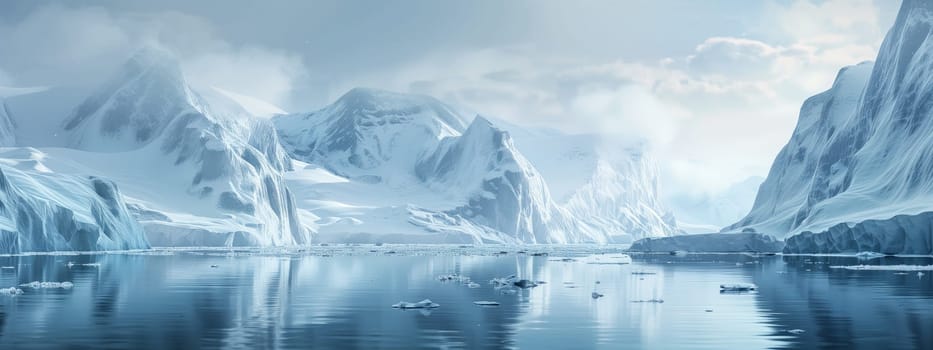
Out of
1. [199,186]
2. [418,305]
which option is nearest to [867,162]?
[418,305]

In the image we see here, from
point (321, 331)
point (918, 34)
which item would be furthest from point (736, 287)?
point (918, 34)

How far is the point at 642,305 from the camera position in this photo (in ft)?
116

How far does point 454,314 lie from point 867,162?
9320 cm

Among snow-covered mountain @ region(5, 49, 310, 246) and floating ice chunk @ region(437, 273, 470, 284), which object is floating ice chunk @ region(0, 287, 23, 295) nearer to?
floating ice chunk @ region(437, 273, 470, 284)

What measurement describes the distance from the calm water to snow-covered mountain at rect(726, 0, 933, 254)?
41293 mm

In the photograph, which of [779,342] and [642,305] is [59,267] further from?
[779,342]

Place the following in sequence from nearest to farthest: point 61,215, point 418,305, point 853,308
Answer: point 853,308, point 418,305, point 61,215

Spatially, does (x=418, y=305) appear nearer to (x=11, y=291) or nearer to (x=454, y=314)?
(x=454, y=314)

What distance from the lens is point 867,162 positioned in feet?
370

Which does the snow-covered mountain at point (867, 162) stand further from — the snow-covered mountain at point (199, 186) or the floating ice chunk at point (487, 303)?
the snow-covered mountain at point (199, 186)

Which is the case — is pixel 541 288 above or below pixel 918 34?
below

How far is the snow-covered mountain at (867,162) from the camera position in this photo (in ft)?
293

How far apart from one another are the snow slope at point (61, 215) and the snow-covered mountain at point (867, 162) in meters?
70.8

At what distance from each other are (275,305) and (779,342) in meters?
17.2
